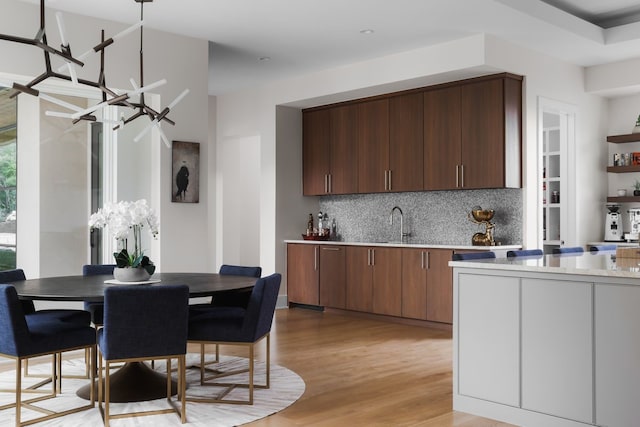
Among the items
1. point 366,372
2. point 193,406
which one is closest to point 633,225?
point 366,372

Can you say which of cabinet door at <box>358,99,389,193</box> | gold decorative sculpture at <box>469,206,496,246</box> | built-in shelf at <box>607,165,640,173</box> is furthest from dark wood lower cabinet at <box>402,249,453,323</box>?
built-in shelf at <box>607,165,640,173</box>

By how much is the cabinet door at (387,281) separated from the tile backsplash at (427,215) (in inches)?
22.1

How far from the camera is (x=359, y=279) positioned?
24.0 feet

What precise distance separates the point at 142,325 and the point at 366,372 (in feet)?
6.28

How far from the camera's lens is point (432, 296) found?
6555 mm

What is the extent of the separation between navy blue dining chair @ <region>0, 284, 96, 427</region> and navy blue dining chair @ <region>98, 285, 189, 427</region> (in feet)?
0.93

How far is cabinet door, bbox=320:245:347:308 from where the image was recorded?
752cm

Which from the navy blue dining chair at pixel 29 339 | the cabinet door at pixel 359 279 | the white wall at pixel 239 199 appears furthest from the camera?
the white wall at pixel 239 199

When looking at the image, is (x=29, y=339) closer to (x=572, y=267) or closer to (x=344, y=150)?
(x=572, y=267)

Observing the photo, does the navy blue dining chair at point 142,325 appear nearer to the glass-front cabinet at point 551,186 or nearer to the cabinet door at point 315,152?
the cabinet door at point 315,152

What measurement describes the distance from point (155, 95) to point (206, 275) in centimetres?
215

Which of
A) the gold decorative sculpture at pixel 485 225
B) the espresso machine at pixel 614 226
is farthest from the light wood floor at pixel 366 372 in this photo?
the espresso machine at pixel 614 226

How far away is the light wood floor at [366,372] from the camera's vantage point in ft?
12.0

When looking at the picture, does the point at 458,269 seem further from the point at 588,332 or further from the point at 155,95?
the point at 155,95
